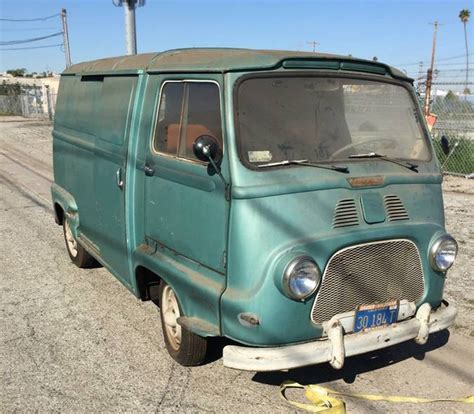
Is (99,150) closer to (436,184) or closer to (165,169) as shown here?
(165,169)

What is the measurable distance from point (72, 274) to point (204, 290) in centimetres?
300

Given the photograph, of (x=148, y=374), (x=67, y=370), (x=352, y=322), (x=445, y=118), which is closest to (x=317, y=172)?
(x=352, y=322)

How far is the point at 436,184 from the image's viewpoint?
364 centimetres

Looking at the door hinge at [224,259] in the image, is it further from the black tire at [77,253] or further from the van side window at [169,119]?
the black tire at [77,253]

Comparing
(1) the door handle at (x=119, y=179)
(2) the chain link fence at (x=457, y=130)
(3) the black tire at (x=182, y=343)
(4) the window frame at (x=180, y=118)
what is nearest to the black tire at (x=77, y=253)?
(1) the door handle at (x=119, y=179)

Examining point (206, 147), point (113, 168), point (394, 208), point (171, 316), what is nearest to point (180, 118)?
point (206, 147)

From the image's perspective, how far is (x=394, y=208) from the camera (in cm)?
333

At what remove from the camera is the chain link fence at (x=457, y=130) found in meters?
10.9

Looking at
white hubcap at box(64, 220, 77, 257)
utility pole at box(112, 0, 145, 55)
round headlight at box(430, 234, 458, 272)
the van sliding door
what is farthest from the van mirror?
utility pole at box(112, 0, 145, 55)

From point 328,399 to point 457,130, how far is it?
9.37 meters

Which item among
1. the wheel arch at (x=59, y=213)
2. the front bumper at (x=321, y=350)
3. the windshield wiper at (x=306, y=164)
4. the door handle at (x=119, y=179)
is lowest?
the wheel arch at (x=59, y=213)

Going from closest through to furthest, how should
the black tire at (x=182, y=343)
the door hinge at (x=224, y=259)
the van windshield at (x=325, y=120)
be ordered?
the door hinge at (x=224, y=259) < the van windshield at (x=325, y=120) < the black tire at (x=182, y=343)

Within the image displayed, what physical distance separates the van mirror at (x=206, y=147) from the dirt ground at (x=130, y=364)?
1584 millimetres

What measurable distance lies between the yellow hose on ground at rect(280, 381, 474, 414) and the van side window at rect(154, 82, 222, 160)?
1702 mm
